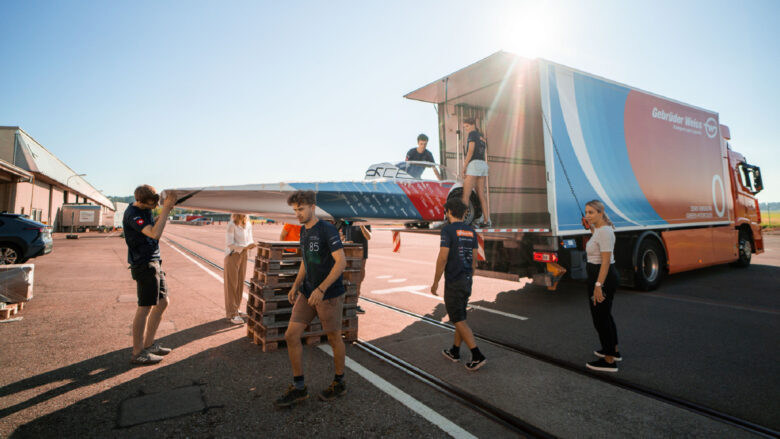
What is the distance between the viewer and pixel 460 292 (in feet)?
13.0

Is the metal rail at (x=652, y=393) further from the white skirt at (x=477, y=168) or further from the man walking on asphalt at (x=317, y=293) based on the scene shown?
the white skirt at (x=477, y=168)

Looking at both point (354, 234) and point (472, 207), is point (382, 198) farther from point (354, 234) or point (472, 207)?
point (472, 207)

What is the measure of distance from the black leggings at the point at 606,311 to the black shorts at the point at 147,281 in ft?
15.2

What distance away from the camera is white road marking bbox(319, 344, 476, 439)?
277 cm

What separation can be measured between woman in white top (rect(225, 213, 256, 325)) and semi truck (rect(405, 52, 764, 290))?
361 centimetres

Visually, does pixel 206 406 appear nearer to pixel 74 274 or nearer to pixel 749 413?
pixel 749 413

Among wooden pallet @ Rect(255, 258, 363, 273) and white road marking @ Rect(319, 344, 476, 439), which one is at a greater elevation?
wooden pallet @ Rect(255, 258, 363, 273)

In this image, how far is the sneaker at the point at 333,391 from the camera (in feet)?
10.6

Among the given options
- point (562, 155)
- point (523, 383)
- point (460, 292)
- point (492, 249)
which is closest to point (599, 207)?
point (460, 292)

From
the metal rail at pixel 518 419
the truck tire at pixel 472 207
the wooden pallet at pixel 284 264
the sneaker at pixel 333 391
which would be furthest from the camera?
the truck tire at pixel 472 207

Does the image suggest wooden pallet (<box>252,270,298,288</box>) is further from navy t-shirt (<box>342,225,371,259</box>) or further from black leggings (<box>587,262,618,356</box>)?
black leggings (<box>587,262,618,356</box>)

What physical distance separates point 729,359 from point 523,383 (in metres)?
2.62

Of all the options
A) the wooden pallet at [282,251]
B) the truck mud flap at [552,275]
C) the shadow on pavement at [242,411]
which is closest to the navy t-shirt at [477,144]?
the truck mud flap at [552,275]

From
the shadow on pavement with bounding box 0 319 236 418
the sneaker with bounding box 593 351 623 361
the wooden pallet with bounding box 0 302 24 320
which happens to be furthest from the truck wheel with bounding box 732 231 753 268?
the wooden pallet with bounding box 0 302 24 320
